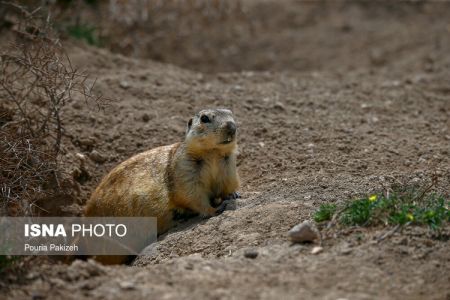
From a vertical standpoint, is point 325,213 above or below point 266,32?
below

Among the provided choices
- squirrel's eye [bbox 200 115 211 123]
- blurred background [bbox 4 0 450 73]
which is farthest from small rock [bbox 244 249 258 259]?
blurred background [bbox 4 0 450 73]

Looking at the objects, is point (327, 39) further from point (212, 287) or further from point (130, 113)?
point (212, 287)

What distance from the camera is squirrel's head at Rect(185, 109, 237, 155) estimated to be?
21.7ft

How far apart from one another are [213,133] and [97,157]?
2.04 meters

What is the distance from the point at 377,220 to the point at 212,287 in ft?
5.02

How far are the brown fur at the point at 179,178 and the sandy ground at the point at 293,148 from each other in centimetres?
30

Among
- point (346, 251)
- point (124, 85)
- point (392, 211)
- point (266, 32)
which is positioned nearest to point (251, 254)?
point (346, 251)

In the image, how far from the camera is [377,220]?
5316 millimetres

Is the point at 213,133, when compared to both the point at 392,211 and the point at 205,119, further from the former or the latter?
the point at 392,211

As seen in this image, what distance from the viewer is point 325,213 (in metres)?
5.51

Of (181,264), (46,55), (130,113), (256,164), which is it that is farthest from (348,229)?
(130,113)

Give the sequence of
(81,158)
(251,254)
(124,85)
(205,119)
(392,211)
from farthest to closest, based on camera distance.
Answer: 1. (124,85)
2. (81,158)
3. (205,119)
4. (392,211)
5. (251,254)

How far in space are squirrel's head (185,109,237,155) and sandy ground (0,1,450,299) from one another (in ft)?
1.95

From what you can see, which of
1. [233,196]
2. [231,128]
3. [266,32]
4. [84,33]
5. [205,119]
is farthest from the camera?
[266,32]
